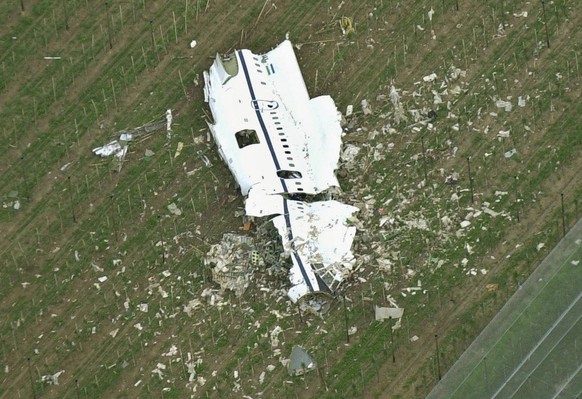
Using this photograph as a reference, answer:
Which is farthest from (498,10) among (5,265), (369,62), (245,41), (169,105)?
(5,265)

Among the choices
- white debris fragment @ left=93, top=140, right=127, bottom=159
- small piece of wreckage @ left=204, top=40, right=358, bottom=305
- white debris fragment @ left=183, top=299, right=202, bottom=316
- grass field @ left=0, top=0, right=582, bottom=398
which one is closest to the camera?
grass field @ left=0, top=0, right=582, bottom=398

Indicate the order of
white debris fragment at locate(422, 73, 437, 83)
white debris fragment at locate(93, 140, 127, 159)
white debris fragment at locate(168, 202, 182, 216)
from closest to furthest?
white debris fragment at locate(168, 202, 182, 216)
white debris fragment at locate(93, 140, 127, 159)
white debris fragment at locate(422, 73, 437, 83)

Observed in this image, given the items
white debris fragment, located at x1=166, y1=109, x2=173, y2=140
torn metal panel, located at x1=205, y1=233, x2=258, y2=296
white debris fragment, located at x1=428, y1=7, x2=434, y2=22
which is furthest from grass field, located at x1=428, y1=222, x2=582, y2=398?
white debris fragment, located at x1=166, y1=109, x2=173, y2=140

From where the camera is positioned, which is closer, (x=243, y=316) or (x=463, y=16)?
(x=243, y=316)

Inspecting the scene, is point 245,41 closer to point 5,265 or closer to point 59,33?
point 59,33

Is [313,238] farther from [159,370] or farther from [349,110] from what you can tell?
[159,370]

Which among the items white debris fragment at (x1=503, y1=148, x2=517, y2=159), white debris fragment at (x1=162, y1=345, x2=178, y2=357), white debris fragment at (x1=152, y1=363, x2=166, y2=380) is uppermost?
white debris fragment at (x1=503, y1=148, x2=517, y2=159)

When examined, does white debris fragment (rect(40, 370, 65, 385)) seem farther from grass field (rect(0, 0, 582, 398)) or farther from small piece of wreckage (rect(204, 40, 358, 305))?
small piece of wreckage (rect(204, 40, 358, 305))
